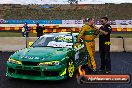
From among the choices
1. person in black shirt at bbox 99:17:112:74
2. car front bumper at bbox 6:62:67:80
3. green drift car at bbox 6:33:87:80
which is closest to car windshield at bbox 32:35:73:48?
green drift car at bbox 6:33:87:80

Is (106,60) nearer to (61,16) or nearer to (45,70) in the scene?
(45,70)

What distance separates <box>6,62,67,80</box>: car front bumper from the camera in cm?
960

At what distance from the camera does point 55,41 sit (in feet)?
36.9

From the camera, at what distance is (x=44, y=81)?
33.8 ft

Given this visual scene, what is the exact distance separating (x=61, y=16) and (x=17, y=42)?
170 feet

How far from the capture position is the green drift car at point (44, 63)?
9.64 meters

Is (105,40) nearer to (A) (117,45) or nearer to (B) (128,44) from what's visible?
(A) (117,45)

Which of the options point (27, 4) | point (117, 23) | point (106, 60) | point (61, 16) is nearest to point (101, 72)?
point (106, 60)

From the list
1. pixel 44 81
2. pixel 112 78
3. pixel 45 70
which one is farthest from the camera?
pixel 44 81

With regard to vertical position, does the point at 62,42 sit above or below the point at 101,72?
above

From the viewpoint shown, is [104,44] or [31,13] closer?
[104,44]

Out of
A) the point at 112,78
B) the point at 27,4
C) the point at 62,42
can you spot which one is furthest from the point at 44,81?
the point at 27,4

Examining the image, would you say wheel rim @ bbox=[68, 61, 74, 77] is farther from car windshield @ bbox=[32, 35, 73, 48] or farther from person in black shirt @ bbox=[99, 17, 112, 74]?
person in black shirt @ bbox=[99, 17, 112, 74]

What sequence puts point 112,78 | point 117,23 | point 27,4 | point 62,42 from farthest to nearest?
point 27,4 → point 117,23 → point 62,42 → point 112,78
